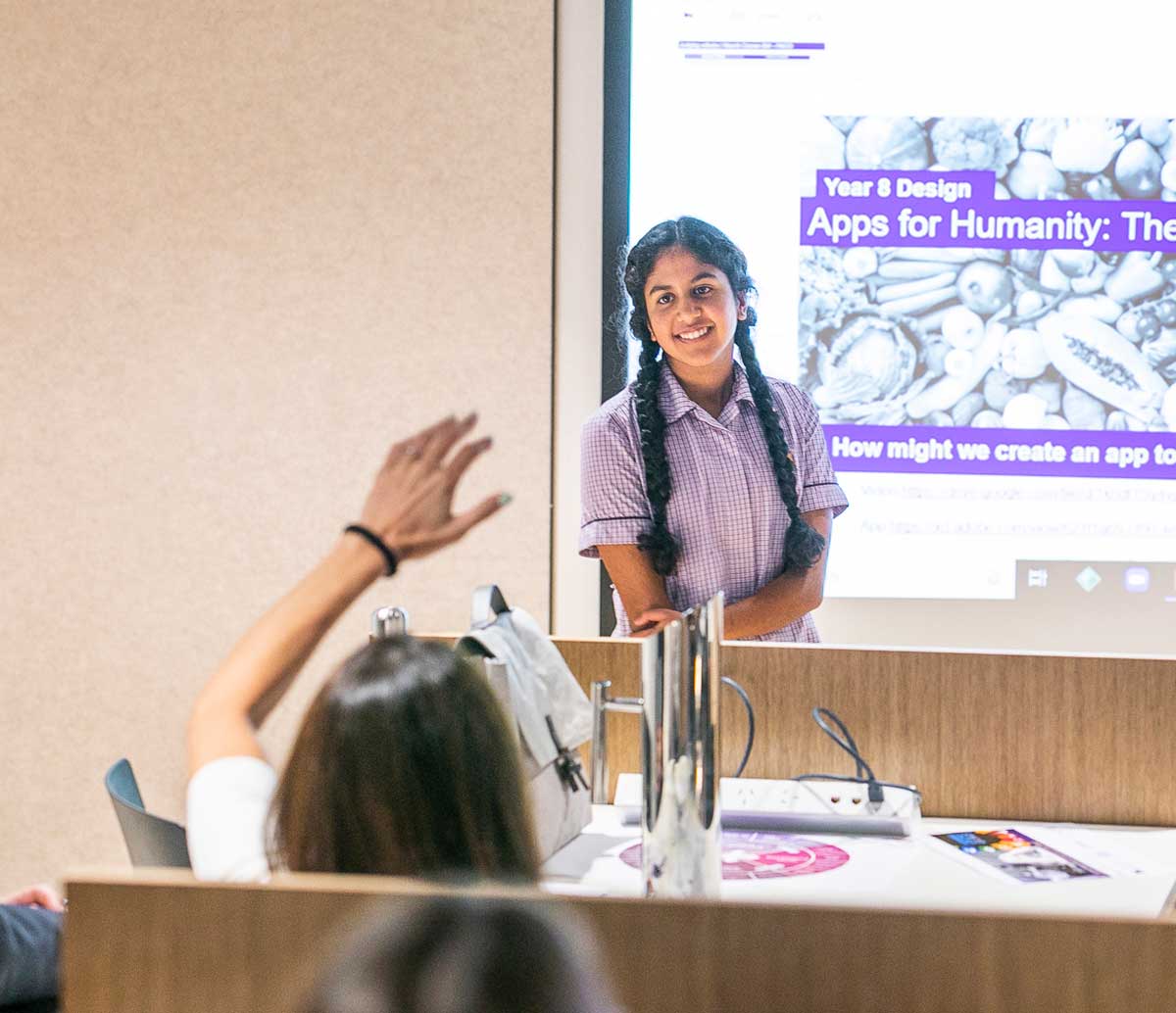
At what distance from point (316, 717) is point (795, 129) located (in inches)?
104

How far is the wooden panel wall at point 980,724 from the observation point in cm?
185

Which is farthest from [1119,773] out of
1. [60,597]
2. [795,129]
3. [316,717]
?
[60,597]

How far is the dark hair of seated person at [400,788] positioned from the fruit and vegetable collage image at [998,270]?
248 cm

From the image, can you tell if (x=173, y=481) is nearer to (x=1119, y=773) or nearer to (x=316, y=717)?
(x=1119, y=773)

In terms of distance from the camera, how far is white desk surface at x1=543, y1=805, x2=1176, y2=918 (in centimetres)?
143

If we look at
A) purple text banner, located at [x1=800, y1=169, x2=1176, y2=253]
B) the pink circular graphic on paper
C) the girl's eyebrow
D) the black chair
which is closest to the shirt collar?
the girl's eyebrow

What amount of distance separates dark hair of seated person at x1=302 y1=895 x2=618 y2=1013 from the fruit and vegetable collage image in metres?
2.74

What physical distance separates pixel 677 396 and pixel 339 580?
1.78 m

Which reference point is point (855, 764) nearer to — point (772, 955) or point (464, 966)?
point (772, 955)

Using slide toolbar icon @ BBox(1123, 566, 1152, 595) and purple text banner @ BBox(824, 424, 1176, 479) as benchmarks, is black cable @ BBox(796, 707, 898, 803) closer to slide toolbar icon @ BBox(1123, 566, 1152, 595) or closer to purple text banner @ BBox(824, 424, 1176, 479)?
purple text banner @ BBox(824, 424, 1176, 479)

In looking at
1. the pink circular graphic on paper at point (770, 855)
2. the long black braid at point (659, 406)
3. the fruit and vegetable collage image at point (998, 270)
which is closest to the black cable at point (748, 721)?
the pink circular graphic on paper at point (770, 855)

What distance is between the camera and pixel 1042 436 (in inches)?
119

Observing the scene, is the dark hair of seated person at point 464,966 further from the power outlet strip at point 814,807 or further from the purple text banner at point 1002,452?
the purple text banner at point 1002,452

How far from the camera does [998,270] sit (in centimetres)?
304
